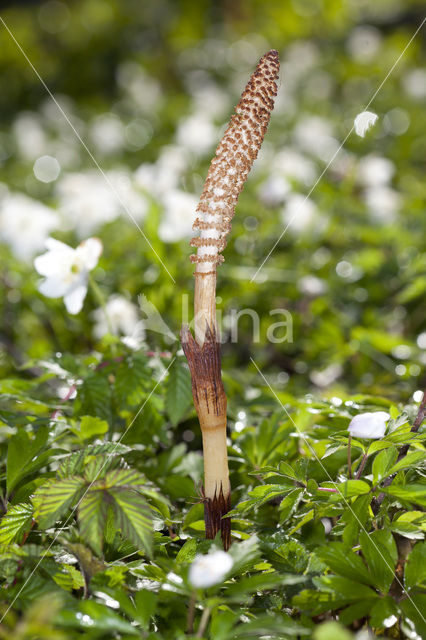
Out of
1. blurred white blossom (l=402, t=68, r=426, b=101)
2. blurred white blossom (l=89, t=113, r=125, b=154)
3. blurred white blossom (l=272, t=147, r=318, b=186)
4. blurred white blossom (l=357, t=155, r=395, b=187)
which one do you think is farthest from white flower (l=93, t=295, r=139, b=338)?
blurred white blossom (l=402, t=68, r=426, b=101)

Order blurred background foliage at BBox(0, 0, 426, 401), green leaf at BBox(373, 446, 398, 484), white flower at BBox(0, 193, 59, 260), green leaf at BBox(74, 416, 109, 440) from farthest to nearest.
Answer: white flower at BBox(0, 193, 59, 260)
blurred background foliage at BBox(0, 0, 426, 401)
green leaf at BBox(74, 416, 109, 440)
green leaf at BBox(373, 446, 398, 484)

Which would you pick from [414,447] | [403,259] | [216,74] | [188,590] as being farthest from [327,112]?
[188,590]

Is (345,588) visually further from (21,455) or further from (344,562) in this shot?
(21,455)

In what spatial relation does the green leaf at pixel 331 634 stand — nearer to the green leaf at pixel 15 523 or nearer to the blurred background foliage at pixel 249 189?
the green leaf at pixel 15 523

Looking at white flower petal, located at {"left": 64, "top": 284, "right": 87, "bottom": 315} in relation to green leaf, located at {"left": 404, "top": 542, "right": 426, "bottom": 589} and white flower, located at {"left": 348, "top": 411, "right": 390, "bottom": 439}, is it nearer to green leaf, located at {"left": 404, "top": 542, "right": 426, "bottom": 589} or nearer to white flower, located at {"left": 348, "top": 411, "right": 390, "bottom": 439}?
white flower, located at {"left": 348, "top": 411, "right": 390, "bottom": 439}

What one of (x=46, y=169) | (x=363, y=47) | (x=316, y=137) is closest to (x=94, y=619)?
(x=316, y=137)

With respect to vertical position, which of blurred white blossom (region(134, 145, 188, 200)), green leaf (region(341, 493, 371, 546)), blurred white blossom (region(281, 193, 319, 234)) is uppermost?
blurred white blossom (region(134, 145, 188, 200))

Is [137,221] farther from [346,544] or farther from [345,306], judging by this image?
[346,544]

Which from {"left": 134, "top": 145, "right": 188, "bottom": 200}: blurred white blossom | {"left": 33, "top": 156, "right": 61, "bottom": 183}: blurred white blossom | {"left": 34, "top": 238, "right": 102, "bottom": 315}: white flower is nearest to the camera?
{"left": 34, "top": 238, "right": 102, "bottom": 315}: white flower
